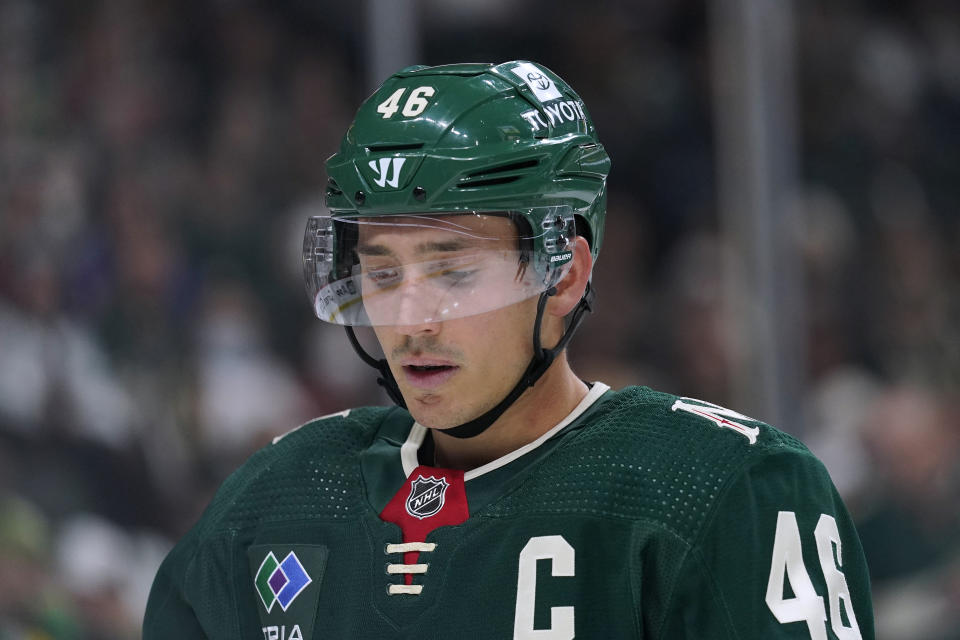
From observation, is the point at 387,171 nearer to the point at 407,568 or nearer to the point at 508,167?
the point at 508,167

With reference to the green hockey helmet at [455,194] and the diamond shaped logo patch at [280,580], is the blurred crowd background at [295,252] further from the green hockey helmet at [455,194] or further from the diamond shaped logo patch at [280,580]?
the green hockey helmet at [455,194]

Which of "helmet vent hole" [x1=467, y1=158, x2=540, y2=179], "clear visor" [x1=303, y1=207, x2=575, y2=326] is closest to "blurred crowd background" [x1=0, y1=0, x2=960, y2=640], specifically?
"clear visor" [x1=303, y1=207, x2=575, y2=326]

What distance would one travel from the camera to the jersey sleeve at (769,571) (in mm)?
1333

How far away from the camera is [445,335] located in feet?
4.92

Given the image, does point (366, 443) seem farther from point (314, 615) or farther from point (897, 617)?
point (897, 617)

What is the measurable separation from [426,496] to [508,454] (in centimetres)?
11

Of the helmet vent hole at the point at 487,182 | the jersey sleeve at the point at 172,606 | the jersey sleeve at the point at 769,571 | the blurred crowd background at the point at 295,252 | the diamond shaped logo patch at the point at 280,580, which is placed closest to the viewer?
the jersey sleeve at the point at 769,571

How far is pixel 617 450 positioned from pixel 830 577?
0.28 m

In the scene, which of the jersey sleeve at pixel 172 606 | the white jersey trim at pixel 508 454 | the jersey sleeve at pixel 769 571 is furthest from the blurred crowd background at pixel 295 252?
the jersey sleeve at pixel 769 571

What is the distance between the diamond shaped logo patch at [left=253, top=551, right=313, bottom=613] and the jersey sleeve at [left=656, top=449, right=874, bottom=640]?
0.47 m

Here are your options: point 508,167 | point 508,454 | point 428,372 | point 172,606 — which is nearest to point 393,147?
point 508,167

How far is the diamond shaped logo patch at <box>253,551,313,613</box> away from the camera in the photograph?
157 cm

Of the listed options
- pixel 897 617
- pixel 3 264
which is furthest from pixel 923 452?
pixel 3 264

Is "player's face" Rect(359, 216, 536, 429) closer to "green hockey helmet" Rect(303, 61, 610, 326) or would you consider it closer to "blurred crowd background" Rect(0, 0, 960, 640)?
"green hockey helmet" Rect(303, 61, 610, 326)
